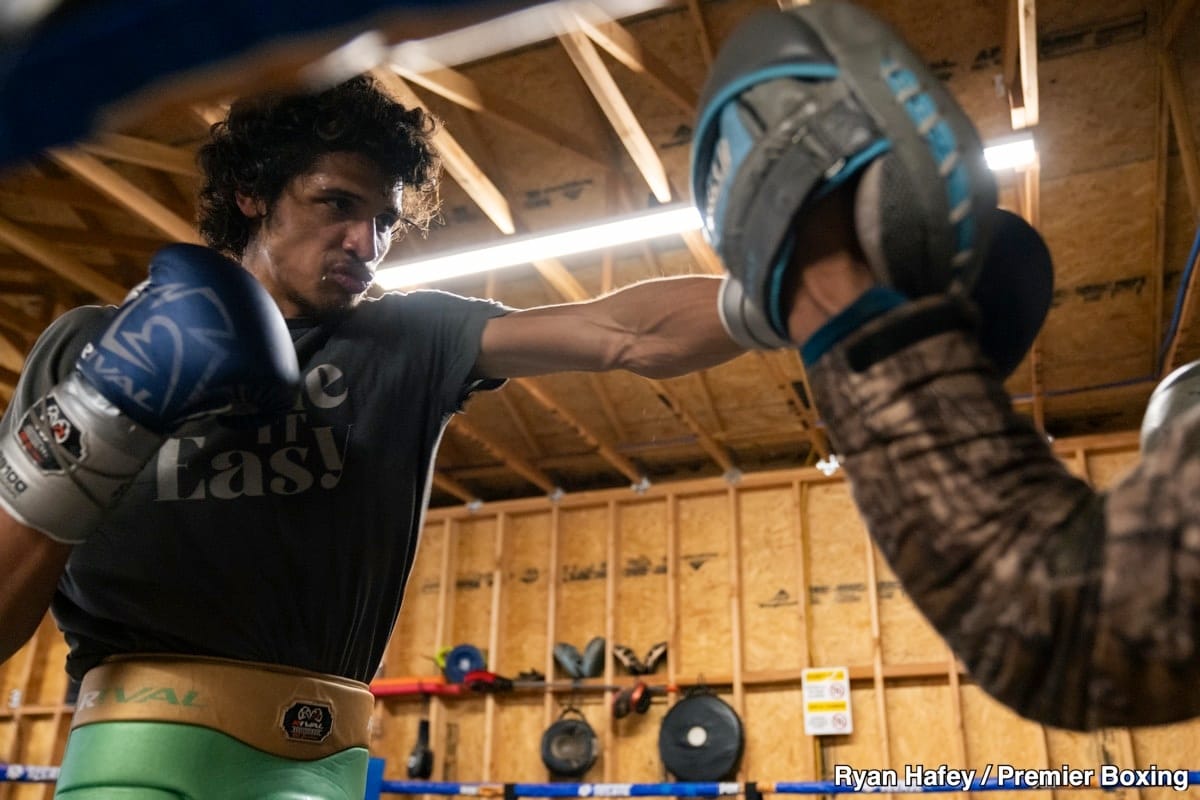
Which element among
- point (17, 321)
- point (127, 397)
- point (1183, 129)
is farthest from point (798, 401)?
point (127, 397)

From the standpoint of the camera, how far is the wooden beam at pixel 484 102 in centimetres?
450

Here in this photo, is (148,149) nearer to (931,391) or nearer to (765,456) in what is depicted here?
(931,391)

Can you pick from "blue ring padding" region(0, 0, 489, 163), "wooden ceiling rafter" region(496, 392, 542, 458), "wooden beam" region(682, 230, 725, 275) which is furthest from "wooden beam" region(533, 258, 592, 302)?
"blue ring padding" region(0, 0, 489, 163)

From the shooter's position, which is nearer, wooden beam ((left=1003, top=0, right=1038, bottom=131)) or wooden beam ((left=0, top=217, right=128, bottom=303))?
wooden beam ((left=1003, top=0, right=1038, bottom=131))

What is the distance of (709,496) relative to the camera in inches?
321

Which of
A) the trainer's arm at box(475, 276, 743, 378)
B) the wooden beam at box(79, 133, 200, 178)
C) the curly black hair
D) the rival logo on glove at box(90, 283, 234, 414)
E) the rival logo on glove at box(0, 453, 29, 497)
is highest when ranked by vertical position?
the wooden beam at box(79, 133, 200, 178)

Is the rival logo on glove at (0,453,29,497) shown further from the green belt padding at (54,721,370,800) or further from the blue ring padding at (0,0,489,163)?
the blue ring padding at (0,0,489,163)

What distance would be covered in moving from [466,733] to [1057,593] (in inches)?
312

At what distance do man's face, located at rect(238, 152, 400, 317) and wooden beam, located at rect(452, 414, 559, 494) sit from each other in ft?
18.4

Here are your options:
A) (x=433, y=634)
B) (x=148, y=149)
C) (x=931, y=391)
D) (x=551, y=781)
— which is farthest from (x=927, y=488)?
(x=433, y=634)

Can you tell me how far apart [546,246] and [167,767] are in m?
4.37

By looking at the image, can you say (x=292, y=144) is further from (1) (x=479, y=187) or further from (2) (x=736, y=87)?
(1) (x=479, y=187)

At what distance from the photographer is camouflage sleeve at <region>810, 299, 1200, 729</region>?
52cm

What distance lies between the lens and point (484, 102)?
15.3ft
